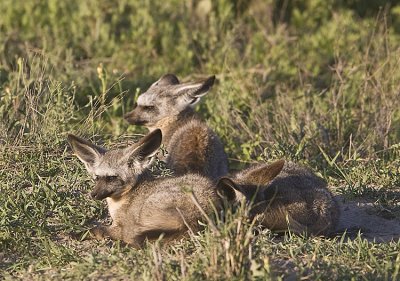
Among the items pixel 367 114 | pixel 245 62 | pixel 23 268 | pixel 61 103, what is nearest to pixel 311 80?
pixel 245 62

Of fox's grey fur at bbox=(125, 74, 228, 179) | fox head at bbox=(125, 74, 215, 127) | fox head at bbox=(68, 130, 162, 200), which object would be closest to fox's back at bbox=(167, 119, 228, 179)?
fox's grey fur at bbox=(125, 74, 228, 179)

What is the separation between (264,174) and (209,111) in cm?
409

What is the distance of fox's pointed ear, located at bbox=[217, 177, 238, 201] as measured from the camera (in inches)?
266

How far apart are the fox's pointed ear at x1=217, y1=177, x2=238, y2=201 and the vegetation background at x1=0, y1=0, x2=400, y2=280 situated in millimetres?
329

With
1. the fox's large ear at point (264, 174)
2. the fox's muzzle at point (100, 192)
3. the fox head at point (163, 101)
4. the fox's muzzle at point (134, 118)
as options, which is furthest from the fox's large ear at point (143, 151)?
the fox's muzzle at point (134, 118)

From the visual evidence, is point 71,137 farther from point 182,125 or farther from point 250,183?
point 182,125

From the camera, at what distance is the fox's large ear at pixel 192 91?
977cm

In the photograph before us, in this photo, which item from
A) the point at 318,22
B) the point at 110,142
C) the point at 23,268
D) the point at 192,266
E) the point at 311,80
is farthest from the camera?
the point at 318,22

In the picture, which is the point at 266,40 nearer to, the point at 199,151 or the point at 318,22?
the point at 318,22

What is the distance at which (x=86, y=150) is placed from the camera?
24.9 feet

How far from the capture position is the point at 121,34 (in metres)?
13.7

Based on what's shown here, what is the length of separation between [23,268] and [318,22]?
9.23 metres

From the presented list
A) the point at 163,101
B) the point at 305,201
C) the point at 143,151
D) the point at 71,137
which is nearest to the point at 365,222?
the point at 305,201

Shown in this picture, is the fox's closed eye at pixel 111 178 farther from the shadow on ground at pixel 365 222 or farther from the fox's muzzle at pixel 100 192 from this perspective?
the shadow on ground at pixel 365 222
